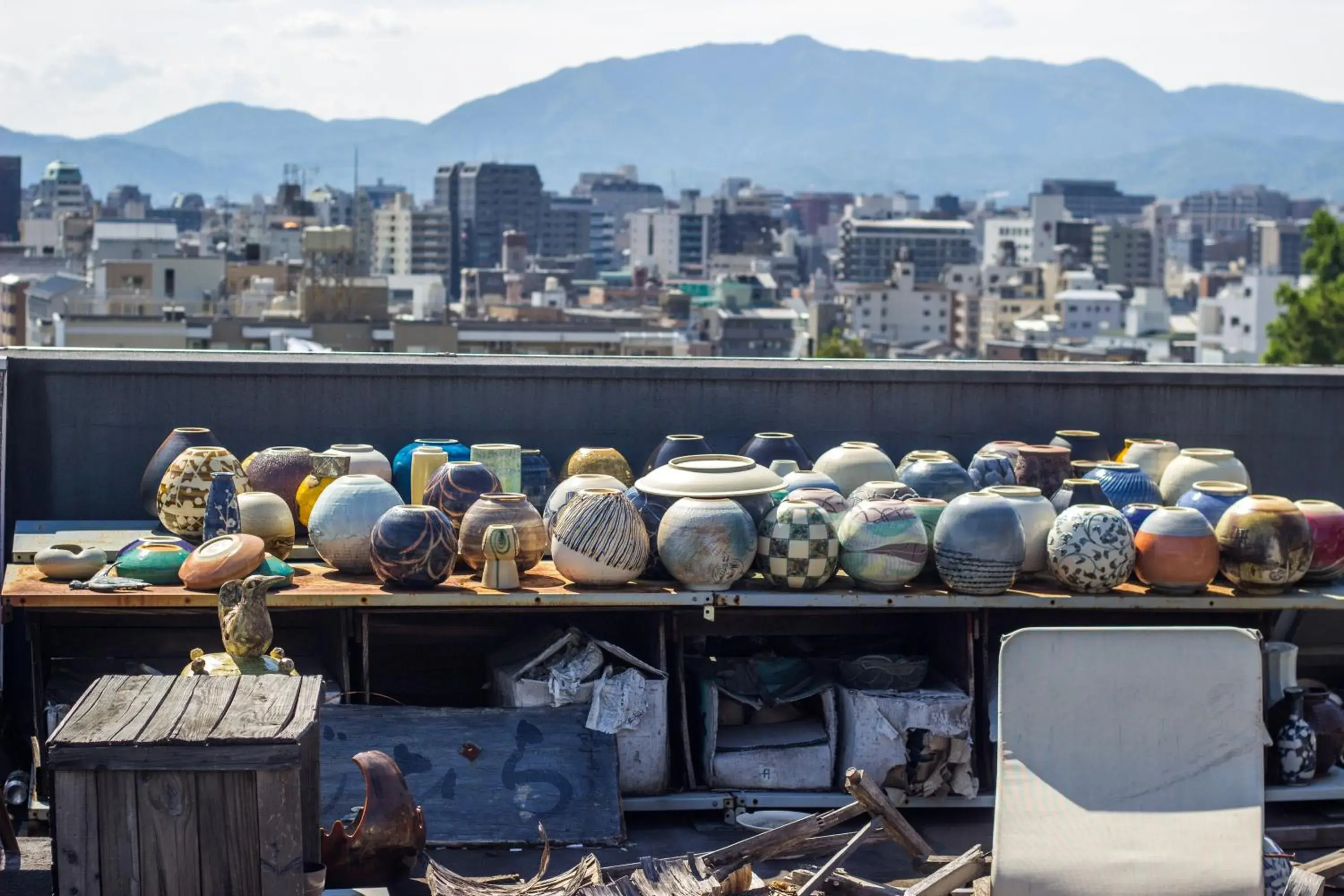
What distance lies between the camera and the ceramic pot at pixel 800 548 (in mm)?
7445

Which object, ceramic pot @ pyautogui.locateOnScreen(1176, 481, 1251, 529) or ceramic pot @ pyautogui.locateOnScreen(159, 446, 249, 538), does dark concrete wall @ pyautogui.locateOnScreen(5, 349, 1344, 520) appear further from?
ceramic pot @ pyautogui.locateOnScreen(1176, 481, 1251, 529)

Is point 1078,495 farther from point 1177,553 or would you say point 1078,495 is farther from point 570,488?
point 570,488

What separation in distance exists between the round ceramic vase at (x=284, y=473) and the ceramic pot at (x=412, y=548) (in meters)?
1.03

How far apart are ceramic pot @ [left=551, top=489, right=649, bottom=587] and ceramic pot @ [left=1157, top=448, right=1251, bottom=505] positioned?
2.95 m

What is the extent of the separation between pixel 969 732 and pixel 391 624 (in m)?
2.58

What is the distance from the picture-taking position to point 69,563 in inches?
291

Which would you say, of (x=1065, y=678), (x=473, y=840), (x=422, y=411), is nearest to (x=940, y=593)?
(x=1065, y=678)

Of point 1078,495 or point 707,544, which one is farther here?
point 1078,495

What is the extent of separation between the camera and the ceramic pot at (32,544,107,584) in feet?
24.2

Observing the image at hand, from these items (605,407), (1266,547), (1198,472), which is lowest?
(1266,547)

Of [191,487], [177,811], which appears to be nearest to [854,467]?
[191,487]

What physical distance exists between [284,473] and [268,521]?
1.67 ft

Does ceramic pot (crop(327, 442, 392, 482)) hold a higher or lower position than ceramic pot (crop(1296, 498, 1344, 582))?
higher

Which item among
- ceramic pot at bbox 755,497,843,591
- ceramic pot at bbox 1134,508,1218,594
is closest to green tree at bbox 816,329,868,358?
ceramic pot at bbox 1134,508,1218,594
